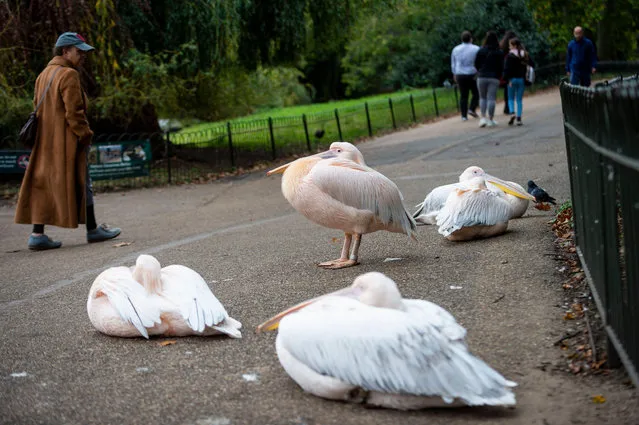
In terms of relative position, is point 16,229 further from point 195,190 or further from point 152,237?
point 195,190

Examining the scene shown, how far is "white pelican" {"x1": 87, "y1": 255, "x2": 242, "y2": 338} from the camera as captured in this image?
5.46m

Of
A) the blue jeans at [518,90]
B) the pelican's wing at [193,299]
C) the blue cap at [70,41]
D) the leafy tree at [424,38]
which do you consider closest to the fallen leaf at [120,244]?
the blue cap at [70,41]

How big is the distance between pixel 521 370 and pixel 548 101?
22.7 meters

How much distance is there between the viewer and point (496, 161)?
14453 mm

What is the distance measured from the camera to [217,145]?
59.8 feet

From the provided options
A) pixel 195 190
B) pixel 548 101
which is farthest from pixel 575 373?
pixel 548 101

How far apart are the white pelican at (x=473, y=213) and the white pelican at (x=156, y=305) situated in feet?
9.05

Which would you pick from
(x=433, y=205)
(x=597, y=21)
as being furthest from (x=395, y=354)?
(x=597, y=21)

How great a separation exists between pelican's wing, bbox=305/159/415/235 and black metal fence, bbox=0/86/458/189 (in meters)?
9.56

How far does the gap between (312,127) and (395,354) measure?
17.4m

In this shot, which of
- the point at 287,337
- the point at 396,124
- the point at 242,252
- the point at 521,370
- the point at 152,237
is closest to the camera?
the point at 287,337

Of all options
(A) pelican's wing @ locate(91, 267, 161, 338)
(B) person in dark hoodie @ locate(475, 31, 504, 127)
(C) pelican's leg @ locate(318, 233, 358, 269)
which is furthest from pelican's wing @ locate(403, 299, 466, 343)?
(B) person in dark hoodie @ locate(475, 31, 504, 127)

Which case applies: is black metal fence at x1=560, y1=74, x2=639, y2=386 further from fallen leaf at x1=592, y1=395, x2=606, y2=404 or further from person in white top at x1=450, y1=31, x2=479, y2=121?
person in white top at x1=450, y1=31, x2=479, y2=121

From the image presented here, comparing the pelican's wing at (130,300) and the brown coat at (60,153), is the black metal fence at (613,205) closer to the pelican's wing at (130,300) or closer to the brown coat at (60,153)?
the pelican's wing at (130,300)
